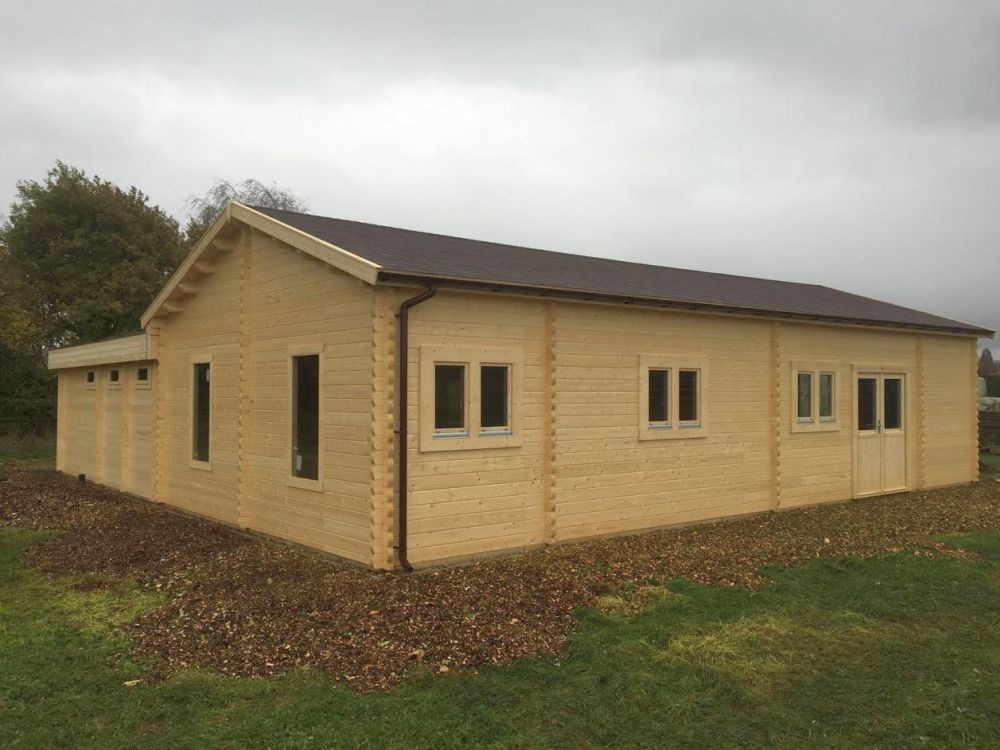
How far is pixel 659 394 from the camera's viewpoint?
10.6 m

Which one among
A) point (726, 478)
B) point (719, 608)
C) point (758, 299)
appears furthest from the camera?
point (758, 299)

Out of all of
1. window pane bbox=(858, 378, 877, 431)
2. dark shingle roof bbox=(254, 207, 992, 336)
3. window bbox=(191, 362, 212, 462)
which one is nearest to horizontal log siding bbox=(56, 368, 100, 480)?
window bbox=(191, 362, 212, 462)

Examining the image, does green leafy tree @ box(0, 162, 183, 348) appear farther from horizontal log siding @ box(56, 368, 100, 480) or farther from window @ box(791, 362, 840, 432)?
window @ box(791, 362, 840, 432)

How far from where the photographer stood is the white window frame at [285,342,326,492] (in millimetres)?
8789

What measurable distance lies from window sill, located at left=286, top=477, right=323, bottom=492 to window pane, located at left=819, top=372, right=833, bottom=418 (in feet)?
28.6

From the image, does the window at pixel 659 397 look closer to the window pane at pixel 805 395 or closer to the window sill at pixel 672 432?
the window sill at pixel 672 432

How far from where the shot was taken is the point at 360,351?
8.24 metres

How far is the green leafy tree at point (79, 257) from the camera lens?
100 ft

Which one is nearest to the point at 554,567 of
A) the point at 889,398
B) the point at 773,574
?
the point at 773,574

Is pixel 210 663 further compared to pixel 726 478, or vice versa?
pixel 726 478

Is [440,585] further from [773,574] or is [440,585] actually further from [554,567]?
[773,574]

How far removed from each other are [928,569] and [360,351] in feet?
22.4

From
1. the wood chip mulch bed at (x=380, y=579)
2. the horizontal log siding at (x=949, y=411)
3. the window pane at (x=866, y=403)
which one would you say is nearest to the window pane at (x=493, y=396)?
the wood chip mulch bed at (x=380, y=579)

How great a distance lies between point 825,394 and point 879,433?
1.83 m
